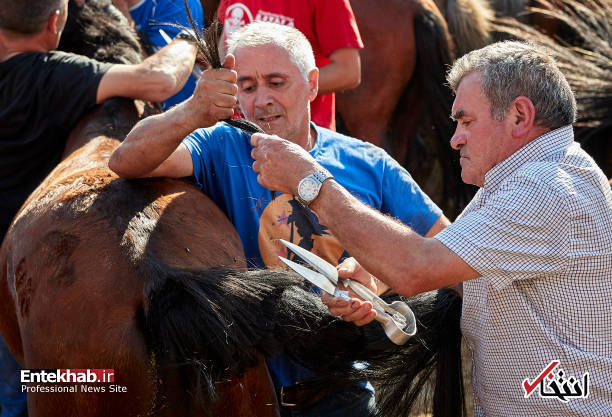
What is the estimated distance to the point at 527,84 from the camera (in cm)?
208

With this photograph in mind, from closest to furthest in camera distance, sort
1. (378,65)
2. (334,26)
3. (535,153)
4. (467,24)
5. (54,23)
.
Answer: (535,153)
(54,23)
(334,26)
(378,65)
(467,24)

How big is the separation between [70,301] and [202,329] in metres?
0.37

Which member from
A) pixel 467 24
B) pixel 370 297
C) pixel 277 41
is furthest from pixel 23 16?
pixel 467 24

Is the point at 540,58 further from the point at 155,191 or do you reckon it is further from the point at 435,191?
the point at 435,191

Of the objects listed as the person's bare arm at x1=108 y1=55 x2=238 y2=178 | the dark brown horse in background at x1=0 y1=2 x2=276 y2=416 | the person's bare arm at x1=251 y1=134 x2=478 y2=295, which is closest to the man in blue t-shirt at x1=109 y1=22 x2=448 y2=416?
the person's bare arm at x1=108 y1=55 x2=238 y2=178

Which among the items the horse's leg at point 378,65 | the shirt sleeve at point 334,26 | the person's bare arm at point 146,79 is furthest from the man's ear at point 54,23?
the horse's leg at point 378,65

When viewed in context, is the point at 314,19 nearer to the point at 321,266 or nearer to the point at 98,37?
the point at 98,37

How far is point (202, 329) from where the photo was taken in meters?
1.79

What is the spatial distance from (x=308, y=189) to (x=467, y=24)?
430 cm

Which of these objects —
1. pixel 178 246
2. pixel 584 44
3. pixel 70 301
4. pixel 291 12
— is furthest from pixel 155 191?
pixel 584 44

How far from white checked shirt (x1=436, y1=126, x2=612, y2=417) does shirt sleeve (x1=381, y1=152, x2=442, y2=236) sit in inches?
23.0

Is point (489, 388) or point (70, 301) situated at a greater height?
point (70, 301)

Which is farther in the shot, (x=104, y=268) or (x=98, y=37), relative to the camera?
(x=98, y=37)

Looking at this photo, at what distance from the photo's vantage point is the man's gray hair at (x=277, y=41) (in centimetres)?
274
